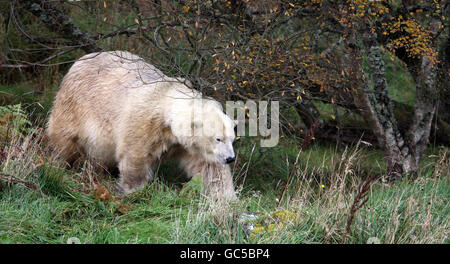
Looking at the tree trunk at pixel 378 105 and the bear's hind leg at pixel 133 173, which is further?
the tree trunk at pixel 378 105

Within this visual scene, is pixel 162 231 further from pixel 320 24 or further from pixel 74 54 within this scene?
pixel 74 54

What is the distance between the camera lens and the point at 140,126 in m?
5.51

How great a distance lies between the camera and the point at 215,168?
18.5 feet

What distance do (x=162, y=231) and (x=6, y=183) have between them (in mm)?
1493

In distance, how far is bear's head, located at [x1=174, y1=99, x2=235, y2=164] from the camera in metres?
→ 5.29

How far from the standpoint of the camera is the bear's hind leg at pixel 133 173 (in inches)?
221

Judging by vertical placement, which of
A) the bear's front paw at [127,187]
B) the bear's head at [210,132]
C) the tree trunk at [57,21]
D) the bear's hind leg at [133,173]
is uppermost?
the tree trunk at [57,21]

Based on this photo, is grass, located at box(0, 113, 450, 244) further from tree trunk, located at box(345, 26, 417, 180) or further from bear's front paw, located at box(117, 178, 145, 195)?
tree trunk, located at box(345, 26, 417, 180)

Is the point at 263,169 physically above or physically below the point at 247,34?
below

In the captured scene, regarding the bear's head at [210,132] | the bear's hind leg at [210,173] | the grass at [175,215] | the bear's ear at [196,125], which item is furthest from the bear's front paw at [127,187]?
the bear's ear at [196,125]

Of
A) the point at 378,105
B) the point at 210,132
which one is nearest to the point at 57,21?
the point at 210,132

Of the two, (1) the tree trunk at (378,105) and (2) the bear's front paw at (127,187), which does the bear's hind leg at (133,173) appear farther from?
(1) the tree trunk at (378,105)

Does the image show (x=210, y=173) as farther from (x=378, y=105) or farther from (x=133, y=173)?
(x=378, y=105)

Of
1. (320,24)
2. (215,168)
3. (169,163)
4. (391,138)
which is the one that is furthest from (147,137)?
(391,138)
